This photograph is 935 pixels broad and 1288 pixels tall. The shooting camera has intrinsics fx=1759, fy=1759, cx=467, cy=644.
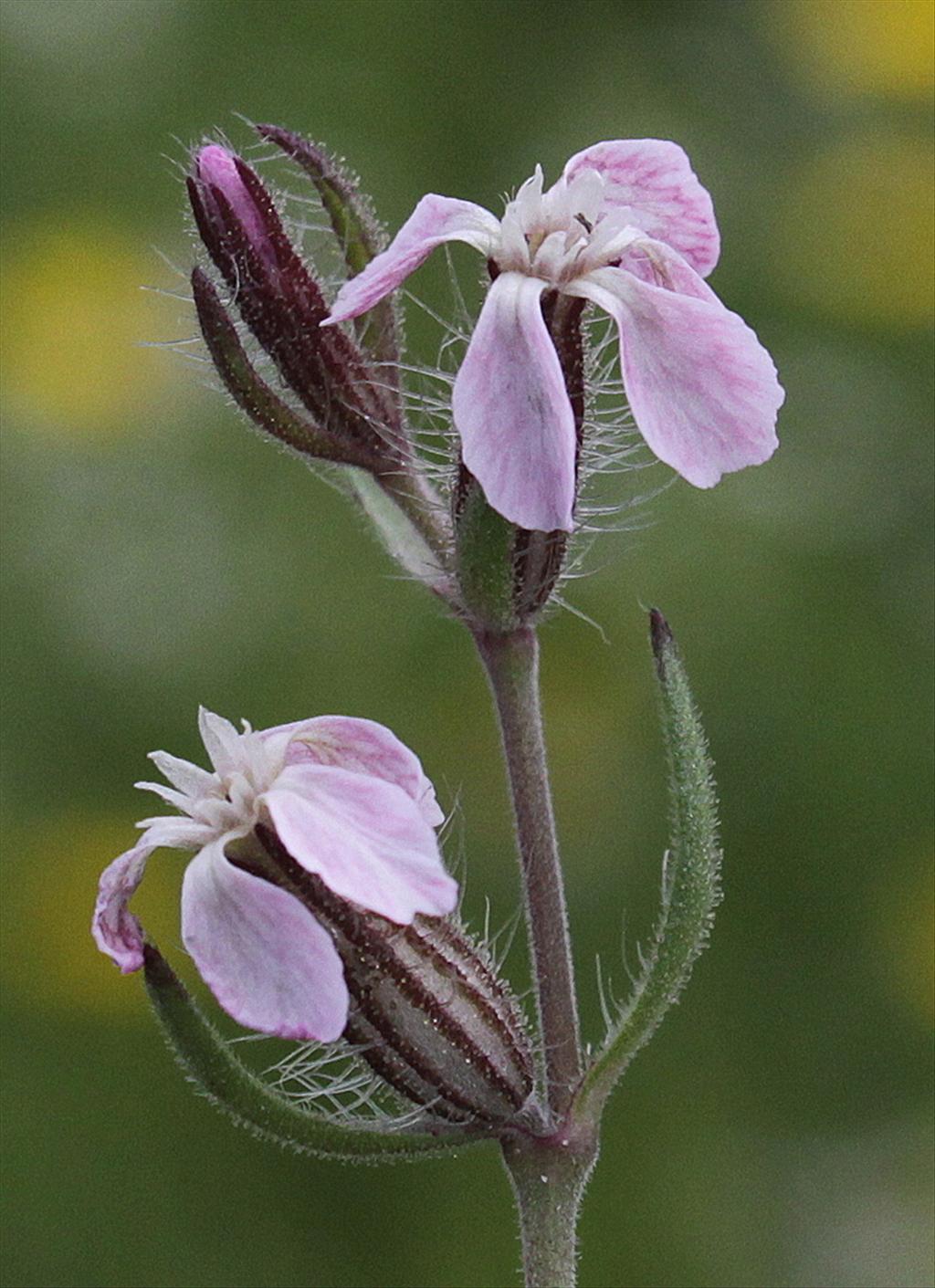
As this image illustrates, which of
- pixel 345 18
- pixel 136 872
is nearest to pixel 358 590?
pixel 345 18

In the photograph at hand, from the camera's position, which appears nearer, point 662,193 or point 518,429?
point 518,429

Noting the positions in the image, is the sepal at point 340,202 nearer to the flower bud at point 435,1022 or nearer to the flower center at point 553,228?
the flower center at point 553,228

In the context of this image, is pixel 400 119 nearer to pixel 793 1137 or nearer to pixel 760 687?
pixel 760 687

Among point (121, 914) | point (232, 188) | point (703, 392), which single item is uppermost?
point (232, 188)

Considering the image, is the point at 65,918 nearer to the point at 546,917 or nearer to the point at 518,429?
the point at 546,917

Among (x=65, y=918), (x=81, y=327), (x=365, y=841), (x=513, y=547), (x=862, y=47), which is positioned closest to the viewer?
(x=365, y=841)

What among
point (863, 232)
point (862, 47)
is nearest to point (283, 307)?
point (863, 232)

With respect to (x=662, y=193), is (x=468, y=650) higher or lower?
lower
